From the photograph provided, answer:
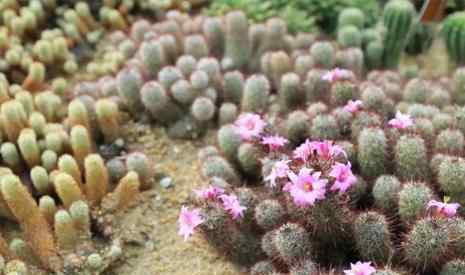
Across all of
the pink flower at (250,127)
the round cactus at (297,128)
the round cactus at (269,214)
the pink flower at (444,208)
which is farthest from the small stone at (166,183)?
the pink flower at (444,208)

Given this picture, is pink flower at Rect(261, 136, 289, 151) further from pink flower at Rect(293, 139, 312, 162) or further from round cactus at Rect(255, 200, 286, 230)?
pink flower at Rect(293, 139, 312, 162)

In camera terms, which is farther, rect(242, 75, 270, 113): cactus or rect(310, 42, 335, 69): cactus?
rect(310, 42, 335, 69): cactus

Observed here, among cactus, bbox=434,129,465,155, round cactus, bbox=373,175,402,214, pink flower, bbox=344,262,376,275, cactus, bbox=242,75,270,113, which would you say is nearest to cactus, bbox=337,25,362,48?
cactus, bbox=242,75,270,113

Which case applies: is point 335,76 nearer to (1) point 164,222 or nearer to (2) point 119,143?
(1) point 164,222

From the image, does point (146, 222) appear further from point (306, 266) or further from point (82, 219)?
point (306, 266)

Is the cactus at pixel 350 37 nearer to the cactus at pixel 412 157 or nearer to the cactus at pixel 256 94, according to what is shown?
the cactus at pixel 256 94

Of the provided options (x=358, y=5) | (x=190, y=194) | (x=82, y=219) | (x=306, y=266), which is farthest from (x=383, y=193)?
(x=358, y=5)
